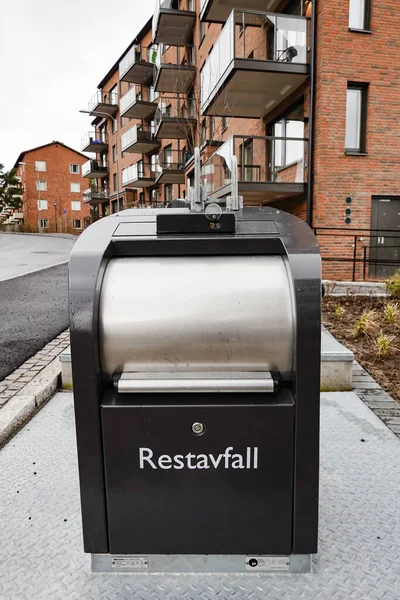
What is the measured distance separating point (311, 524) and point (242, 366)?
642 mm

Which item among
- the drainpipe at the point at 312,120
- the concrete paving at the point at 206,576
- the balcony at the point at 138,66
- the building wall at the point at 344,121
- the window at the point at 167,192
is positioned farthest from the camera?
the balcony at the point at 138,66

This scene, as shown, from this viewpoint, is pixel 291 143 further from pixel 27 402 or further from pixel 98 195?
pixel 98 195

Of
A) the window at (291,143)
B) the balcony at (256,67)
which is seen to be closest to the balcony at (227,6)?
the balcony at (256,67)

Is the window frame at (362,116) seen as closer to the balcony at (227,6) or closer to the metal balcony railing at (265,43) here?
the metal balcony railing at (265,43)

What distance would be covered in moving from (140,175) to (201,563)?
106 ft

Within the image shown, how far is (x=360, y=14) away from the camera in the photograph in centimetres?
1140

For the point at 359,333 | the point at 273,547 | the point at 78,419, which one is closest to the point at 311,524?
the point at 273,547

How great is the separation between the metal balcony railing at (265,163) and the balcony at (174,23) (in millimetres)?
10811

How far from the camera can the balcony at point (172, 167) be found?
25.8 m

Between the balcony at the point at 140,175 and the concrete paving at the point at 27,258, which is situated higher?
the balcony at the point at 140,175

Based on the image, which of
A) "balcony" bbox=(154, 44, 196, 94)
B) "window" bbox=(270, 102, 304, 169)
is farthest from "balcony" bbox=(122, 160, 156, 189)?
"window" bbox=(270, 102, 304, 169)

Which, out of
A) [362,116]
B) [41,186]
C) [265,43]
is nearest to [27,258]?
[265,43]

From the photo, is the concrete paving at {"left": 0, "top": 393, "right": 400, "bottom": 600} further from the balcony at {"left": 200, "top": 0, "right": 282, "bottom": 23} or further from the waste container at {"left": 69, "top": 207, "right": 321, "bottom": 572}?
the balcony at {"left": 200, "top": 0, "right": 282, "bottom": 23}

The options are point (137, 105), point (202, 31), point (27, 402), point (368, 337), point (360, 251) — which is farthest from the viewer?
point (137, 105)
